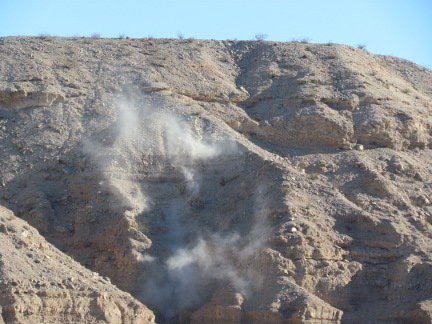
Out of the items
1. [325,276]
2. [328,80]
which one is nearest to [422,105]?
[328,80]

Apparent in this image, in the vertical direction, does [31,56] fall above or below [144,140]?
above

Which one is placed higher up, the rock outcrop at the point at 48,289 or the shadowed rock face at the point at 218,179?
the shadowed rock face at the point at 218,179

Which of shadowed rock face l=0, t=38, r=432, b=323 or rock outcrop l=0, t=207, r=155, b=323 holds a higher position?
shadowed rock face l=0, t=38, r=432, b=323

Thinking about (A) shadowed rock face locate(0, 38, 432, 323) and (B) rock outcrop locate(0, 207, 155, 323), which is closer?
(B) rock outcrop locate(0, 207, 155, 323)

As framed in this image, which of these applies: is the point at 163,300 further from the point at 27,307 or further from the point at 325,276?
the point at 27,307

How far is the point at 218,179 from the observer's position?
49906 millimetres

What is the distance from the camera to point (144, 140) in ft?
166

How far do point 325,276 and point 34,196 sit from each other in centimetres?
956

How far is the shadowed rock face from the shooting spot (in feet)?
148

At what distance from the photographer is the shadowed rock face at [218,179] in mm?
45000

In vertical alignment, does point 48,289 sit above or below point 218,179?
below

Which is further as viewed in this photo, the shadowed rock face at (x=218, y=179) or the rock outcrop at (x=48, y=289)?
the shadowed rock face at (x=218, y=179)

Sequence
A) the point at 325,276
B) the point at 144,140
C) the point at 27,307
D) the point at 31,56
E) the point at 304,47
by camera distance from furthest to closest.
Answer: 1. the point at 304,47
2. the point at 31,56
3. the point at 144,140
4. the point at 325,276
5. the point at 27,307

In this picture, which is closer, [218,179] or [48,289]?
[48,289]
